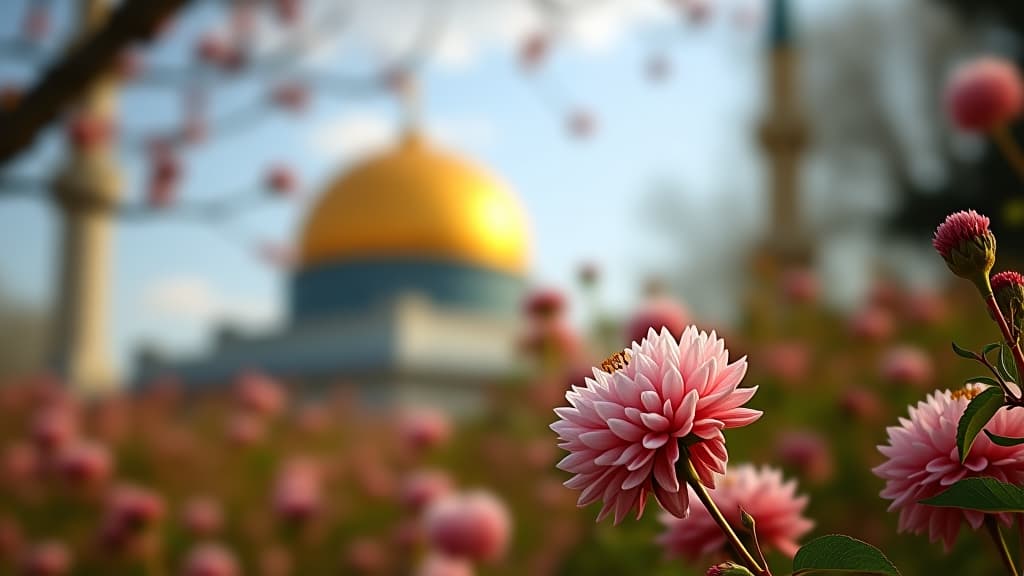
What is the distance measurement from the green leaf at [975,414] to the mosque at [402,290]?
608 inches

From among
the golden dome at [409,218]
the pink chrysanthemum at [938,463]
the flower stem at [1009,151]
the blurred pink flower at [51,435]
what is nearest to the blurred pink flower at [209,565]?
the blurred pink flower at [51,435]

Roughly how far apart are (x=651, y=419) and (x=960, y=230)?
12.1 inches

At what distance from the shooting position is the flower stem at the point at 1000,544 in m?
0.80

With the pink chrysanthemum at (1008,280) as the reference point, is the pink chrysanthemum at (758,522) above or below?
above

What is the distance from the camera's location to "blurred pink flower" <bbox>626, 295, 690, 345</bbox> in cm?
299

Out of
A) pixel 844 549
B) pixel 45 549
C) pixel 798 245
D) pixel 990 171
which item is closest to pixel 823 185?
pixel 798 245

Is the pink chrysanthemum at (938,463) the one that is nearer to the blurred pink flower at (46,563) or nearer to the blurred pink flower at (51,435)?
the blurred pink flower at (46,563)

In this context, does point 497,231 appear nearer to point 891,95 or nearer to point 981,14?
point 891,95

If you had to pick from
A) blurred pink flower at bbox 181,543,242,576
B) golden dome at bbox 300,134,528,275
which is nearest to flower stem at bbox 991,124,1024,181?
blurred pink flower at bbox 181,543,242,576

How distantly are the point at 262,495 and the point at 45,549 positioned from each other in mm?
1848

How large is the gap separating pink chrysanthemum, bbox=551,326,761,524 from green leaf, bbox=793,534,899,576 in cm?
10

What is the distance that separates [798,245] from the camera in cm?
1534

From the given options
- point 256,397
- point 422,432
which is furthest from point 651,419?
point 256,397

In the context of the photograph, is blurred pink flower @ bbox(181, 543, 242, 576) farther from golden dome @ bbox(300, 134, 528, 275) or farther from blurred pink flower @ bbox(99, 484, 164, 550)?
golden dome @ bbox(300, 134, 528, 275)
